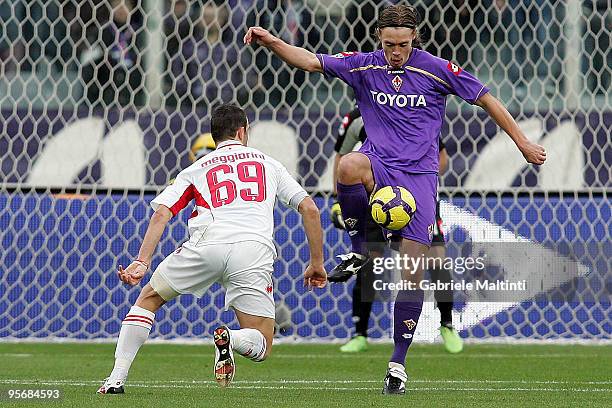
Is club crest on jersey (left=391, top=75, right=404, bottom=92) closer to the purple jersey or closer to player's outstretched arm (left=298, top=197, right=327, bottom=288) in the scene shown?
the purple jersey

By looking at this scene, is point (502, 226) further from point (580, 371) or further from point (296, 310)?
point (580, 371)

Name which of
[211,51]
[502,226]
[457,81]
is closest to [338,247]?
[502,226]

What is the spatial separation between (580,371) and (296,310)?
3.15 m

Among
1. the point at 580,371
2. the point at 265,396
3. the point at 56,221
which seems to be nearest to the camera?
the point at 265,396

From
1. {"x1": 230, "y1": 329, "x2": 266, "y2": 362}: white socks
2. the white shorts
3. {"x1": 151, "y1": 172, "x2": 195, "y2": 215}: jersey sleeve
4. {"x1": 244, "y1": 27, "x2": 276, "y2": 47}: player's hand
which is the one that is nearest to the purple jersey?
{"x1": 244, "y1": 27, "x2": 276, "y2": 47}: player's hand

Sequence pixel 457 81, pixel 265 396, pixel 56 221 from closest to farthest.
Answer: pixel 265 396, pixel 457 81, pixel 56 221

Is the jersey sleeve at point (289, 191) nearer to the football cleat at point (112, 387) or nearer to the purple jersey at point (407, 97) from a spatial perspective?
the purple jersey at point (407, 97)

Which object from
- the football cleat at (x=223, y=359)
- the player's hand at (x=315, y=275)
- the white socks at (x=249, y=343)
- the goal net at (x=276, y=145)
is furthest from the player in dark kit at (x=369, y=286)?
the football cleat at (x=223, y=359)

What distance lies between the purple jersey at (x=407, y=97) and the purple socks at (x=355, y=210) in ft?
0.70

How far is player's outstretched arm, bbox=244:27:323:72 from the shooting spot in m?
6.20

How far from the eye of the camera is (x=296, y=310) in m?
10.0

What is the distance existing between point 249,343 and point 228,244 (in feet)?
1.56

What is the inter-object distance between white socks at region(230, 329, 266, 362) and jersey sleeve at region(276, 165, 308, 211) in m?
0.65

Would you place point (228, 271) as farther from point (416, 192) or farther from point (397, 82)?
point (397, 82)
